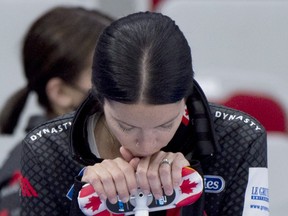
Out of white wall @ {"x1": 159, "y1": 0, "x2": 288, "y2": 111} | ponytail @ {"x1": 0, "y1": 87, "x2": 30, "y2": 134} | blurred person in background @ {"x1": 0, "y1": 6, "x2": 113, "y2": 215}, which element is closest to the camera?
blurred person in background @ {"x1": 0, "y1": 6, "x2": 113, "y2": 215}

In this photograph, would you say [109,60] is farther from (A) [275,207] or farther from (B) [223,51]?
(B) [223,51]

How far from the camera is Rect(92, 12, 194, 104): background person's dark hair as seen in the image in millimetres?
952

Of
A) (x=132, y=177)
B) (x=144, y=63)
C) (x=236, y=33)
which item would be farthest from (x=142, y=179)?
(x=236, y=33)

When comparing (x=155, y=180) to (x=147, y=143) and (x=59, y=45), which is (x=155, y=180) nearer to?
(x=147, y=143)

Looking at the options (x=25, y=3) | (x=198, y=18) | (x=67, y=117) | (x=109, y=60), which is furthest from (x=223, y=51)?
(x=109, y=60)

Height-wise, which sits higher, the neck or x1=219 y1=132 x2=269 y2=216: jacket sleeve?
the neck

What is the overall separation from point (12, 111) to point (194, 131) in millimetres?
714

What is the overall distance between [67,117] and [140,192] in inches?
7.5

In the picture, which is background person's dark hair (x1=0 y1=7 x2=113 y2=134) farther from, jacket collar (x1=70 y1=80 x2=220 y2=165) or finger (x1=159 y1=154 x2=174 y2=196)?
finger (x1=159 y1=154 x2=174 y2=196)

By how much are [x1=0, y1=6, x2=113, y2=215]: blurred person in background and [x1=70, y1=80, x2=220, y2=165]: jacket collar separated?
18.4 inches

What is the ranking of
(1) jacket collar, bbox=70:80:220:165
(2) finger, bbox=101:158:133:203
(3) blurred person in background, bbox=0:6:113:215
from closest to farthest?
1. (2) finger, bbox=101:158:133:203
2. (1) jacket collar, bbox=70:80:220:165
3. (3) blurred person in background, bbox=0:6:113:215

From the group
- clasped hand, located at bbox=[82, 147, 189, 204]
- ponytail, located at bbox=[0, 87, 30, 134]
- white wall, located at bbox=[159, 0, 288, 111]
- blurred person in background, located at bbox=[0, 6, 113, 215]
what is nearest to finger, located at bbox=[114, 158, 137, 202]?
clasped hand, located at bbox=[82, 147, 189, 204]

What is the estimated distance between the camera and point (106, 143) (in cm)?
109

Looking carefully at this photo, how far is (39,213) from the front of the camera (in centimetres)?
108
